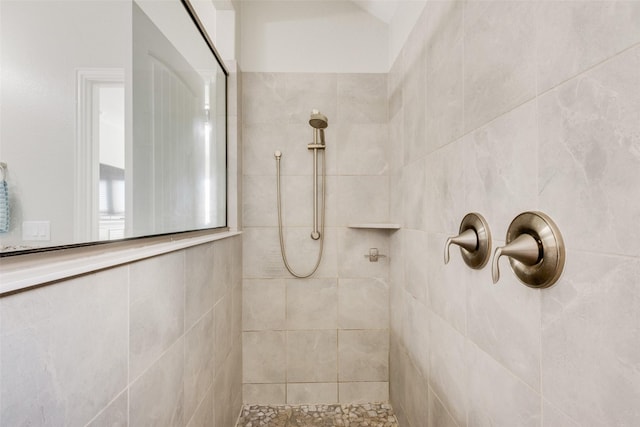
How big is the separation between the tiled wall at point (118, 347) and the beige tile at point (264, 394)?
0.58m

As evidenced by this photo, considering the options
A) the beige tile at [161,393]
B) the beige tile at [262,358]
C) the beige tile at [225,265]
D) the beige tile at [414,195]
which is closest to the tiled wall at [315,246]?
the beige tile at [262,358]

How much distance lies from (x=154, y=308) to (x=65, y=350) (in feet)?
0.89

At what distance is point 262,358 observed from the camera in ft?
5.91

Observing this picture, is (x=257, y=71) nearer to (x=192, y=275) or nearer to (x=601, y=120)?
(x=192, y=275)

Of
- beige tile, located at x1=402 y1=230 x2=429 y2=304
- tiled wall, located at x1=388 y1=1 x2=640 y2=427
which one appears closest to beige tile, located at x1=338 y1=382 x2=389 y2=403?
tiled wall, located at x1=388 y1=1 x2=640 y2=427

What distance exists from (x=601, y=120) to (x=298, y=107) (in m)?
1.54

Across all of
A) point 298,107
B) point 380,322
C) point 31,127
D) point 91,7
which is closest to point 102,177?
point 31,127

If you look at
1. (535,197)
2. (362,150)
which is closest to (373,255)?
(362,150)

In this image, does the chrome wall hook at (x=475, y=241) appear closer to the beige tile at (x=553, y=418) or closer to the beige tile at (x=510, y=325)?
the beige tile at (x=510, y=325)

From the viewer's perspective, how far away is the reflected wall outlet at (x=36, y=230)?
446 millimetres

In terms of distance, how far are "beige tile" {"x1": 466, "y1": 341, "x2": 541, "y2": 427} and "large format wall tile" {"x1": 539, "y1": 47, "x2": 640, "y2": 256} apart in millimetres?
363

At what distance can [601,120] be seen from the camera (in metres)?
0.48

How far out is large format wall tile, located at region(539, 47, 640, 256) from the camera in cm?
44

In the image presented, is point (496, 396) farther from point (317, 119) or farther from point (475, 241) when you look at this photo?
point (317, 119)
